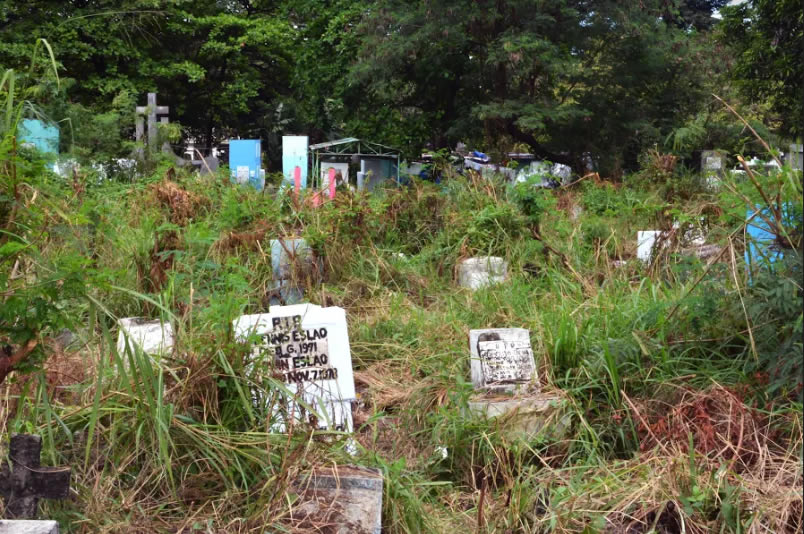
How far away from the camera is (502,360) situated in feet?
14.3

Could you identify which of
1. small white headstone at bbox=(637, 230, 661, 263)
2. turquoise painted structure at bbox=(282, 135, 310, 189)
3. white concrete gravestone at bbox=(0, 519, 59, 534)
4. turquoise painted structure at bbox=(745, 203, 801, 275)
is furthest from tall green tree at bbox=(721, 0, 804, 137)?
white concrete gravestone at bbox=(0, 519, 59, 534)

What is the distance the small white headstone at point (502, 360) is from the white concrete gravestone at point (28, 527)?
237 cm

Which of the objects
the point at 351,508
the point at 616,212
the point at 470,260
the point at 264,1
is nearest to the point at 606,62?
the point at 616,212

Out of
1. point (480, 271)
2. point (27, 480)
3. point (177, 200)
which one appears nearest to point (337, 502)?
point (27, 480)

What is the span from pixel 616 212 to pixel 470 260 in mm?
2382

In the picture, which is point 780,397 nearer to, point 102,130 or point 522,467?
point 522,467

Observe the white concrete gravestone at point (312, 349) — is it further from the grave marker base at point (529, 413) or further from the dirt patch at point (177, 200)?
the dirt patch at point (177, 200)

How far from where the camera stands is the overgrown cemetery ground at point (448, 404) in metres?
2.98

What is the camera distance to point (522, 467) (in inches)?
147

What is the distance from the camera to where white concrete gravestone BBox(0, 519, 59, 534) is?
2.28 m

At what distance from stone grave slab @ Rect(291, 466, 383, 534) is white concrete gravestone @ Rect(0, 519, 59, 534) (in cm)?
83

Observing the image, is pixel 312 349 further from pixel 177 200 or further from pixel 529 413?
pixel 177 200

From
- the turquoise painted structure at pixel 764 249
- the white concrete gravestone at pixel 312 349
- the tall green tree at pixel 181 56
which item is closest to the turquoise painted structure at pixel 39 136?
the white concrete gravestone at pixel 312 349

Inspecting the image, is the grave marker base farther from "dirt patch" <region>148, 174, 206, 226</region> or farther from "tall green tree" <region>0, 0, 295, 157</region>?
"tall green tree" <region>0, 0, 295, 157</region>
